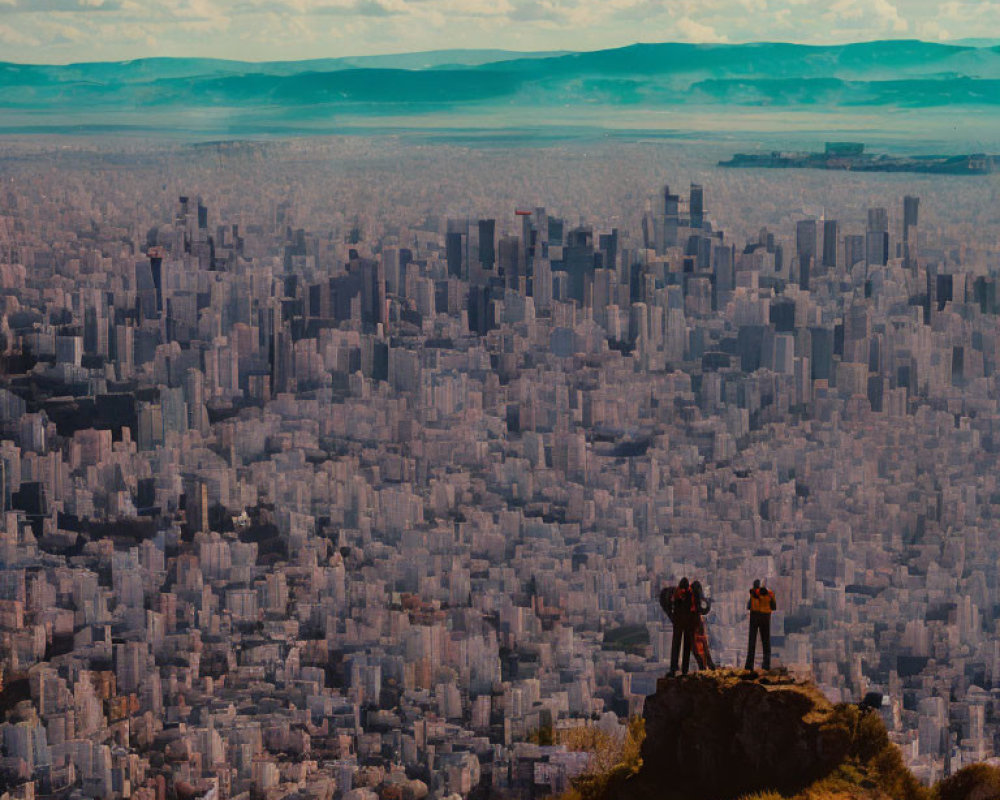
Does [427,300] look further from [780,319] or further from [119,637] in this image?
[119,637]

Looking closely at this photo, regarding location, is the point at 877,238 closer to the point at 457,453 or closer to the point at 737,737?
the point at 457,453

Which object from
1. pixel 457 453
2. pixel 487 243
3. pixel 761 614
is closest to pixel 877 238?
pixel 487 243

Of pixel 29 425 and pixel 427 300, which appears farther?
pixel 427 300

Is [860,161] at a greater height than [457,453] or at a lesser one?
greater

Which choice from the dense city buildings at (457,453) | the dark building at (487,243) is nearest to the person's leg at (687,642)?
the dense city buildings at (457,453)

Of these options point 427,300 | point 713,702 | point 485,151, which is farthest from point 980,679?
point 485,151

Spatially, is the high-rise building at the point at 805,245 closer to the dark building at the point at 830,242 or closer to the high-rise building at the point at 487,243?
the dark building at the point at 830,242

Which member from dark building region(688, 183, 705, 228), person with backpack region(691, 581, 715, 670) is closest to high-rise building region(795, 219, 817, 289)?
dark building region(688, 183, 705, 228)
